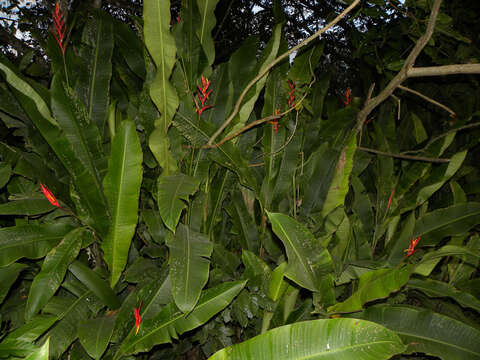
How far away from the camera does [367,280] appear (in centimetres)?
117

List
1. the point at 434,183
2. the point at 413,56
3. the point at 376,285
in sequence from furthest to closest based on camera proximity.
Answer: the point at 434,183 < the point at 413,56 < the point at 376,285

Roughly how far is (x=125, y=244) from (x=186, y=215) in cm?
27

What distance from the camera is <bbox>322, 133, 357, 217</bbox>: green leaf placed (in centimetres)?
144

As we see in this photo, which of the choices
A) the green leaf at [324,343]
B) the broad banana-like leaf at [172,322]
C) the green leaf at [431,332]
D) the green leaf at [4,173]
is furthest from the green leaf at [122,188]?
the green leaf at [431,332]

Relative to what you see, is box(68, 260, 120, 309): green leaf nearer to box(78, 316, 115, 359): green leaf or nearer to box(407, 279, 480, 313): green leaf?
box(78, 316, 115, 359): green leaf

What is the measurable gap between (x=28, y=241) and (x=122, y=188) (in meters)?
0.38

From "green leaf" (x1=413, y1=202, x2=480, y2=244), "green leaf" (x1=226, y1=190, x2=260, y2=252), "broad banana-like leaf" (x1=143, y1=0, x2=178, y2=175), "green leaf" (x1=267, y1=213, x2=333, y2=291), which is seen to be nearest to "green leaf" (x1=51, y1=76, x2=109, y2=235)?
"broad banana-like leaf" (x1=143, y1=0, x2=178, y2=175)

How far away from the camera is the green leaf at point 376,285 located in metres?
1.02

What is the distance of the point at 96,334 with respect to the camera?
1.11 metres

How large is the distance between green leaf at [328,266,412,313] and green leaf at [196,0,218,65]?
106cm

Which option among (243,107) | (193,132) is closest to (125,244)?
(193,132)

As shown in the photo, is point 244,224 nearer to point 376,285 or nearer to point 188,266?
point 188,266

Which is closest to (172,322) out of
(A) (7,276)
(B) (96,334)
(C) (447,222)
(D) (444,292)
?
(B) (96,334)

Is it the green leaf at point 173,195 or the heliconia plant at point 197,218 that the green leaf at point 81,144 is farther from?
the green leaf at point 173,195
